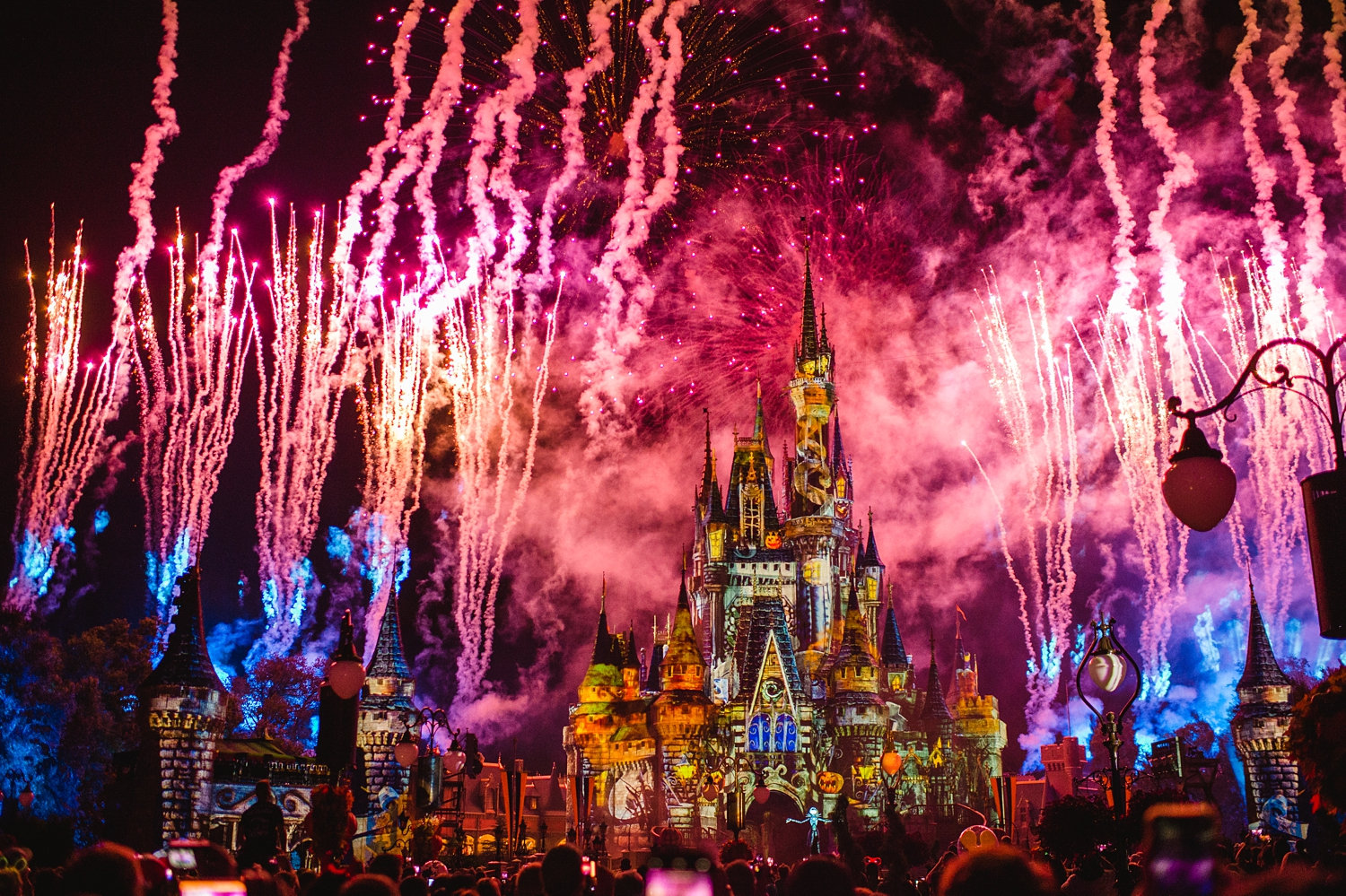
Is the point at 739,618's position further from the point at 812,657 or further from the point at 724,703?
the point at 724,703

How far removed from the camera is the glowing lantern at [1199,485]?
22.6 feet

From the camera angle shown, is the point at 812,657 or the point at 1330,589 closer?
the point at 1330,589

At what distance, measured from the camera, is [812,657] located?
235ft

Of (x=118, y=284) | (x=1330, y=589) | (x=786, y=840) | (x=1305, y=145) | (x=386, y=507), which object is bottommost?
(x=786, y=840)

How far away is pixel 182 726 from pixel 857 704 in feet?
126

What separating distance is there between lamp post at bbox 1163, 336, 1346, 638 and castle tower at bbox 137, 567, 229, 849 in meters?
32.3

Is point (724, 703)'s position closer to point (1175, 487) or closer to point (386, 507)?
point (386, 507)

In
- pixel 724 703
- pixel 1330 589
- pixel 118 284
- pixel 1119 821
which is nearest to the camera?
pixel 1330 589

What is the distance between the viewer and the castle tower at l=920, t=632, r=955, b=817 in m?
65.9

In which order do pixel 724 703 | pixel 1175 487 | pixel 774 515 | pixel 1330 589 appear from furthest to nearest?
1. pixel 774 515
2. pixel 724 703
3. pixel 1175 487
4. pixel 1330 589

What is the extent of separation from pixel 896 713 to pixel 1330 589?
65.1 metres

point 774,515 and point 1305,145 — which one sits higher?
point 1305,145

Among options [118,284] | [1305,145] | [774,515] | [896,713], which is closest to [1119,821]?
[118,284]

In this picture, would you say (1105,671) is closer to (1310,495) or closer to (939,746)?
(1310,495)
